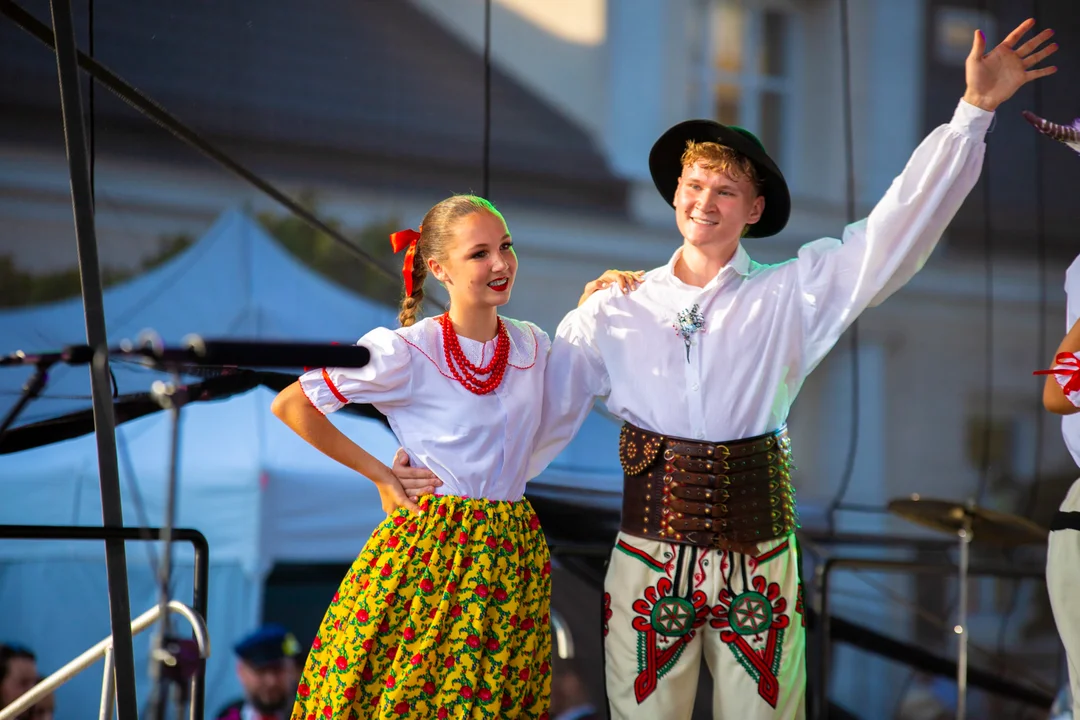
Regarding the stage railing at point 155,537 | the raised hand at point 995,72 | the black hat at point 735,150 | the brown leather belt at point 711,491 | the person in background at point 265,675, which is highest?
the raised hand at point 995,72

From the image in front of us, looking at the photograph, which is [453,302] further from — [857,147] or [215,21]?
[857,147]

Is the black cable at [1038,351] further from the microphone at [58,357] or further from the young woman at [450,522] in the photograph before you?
the microphone at [58,357]

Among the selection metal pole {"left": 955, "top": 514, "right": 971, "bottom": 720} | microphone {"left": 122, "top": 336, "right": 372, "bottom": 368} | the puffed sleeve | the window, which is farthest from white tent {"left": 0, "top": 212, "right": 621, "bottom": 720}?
the window

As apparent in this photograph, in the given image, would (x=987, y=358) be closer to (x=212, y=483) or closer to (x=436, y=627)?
(x=212, y=483)

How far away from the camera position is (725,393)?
2104 millimetres

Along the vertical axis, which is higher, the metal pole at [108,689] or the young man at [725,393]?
the young man at [725,393]

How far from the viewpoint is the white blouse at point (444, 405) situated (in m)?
2.03

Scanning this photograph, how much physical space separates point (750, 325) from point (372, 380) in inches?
28.3

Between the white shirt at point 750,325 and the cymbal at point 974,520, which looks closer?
the white shirt at point 750,325

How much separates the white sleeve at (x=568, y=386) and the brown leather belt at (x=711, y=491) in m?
0.15

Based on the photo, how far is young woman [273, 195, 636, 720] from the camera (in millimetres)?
1946

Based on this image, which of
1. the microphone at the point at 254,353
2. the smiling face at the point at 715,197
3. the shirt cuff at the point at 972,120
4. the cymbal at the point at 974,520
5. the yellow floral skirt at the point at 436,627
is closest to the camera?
the microphone at the point at 254,353

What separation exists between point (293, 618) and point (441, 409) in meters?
2.57

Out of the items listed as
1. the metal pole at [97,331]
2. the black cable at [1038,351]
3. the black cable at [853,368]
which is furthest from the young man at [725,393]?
the black cable at [1038,351]
